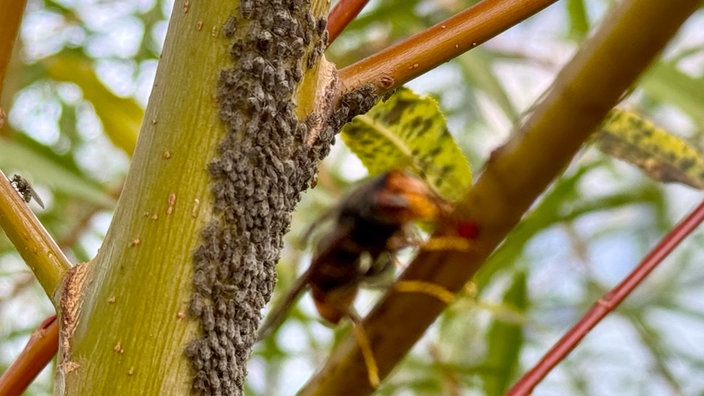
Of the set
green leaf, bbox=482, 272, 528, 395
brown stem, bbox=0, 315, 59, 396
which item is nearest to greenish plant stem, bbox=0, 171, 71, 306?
brown stem, bbox=0, 315, 59, 396

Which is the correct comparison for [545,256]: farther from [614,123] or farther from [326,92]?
[326,92]

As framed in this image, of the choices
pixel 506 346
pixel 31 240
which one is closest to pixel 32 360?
pixel 31 240

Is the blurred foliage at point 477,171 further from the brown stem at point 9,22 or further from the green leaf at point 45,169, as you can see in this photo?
the brown stem at point 9,22

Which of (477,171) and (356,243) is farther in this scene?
(477,171)

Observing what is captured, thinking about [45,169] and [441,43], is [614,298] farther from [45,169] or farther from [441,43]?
[45,169]

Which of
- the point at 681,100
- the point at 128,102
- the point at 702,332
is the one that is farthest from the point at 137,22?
the point at 702,332

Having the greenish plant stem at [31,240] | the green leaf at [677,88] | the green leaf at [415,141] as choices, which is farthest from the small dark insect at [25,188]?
the green leaf at [677,88]

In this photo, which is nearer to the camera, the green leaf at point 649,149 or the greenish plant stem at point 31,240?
the greenish plant stem at point 31,240
